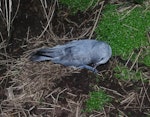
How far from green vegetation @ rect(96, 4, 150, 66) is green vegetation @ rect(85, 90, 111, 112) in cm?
35

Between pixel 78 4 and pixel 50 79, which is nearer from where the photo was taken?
pixel 50 79

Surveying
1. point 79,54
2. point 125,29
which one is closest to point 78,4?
point 125,29

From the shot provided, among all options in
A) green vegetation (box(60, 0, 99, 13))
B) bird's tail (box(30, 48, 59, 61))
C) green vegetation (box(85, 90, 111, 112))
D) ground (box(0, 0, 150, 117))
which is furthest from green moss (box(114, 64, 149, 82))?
green vegetation (box(60, 0, 99, 13))

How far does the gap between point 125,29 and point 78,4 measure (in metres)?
0.41

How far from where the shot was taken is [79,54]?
8.55ft

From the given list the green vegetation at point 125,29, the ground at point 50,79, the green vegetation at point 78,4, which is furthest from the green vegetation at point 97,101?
the green vegetation at point 78,4

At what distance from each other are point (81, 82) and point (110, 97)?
0.21 m

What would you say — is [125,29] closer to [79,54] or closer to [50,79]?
[79,54]

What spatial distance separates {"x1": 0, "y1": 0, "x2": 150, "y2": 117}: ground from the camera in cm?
244

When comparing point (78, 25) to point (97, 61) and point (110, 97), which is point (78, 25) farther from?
point (110, 97)

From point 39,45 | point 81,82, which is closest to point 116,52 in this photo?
point 81,82

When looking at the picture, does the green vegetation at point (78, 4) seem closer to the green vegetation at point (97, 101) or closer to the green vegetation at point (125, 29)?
the green vegetation at point (125, 29)

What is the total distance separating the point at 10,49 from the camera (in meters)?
2.76

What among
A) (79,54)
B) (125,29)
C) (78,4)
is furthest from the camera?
(78,4)
